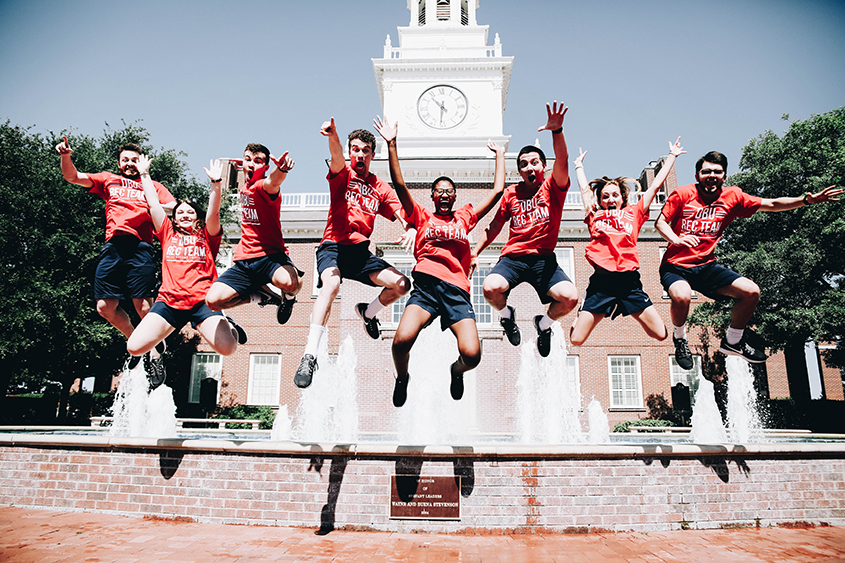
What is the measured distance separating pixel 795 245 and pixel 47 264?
89.0ft

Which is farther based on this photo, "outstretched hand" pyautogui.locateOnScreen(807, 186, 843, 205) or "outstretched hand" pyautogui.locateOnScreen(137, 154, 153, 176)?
"outstretched hand" pyautogui.locateOnScreen(137, 154, 153, 176)

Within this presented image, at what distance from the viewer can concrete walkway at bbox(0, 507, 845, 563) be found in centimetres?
473

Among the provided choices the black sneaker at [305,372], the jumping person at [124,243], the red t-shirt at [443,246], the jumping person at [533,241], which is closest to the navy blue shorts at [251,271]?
the black sneaker at [305,372]

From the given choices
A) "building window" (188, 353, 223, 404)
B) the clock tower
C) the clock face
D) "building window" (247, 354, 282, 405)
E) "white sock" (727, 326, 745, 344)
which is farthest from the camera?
the clock face

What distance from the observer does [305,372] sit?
5156 mm

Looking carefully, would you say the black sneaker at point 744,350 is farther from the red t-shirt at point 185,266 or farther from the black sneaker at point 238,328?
the red t-shirt at point 185,266

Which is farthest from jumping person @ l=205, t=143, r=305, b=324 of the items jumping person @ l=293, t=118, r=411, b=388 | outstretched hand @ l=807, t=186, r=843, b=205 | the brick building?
the brick building

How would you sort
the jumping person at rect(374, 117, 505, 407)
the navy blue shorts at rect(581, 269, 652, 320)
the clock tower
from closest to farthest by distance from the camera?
the jumping person at rect(374, 117, 505, 407) < the navy blue shorts at rect(581, 269, 652, 320) < the clock tower

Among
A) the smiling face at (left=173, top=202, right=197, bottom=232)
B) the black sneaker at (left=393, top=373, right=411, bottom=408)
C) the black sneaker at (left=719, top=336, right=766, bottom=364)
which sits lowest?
the black sneaker at (left=393, top=373, right=411, bottom=408)

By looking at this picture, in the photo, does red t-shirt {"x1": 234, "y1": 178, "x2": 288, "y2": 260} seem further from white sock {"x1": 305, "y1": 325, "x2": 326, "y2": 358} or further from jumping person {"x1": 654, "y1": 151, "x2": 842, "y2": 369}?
jumping person {"x1": 654, "y1": 151, "x2": 842, "y2": 369}

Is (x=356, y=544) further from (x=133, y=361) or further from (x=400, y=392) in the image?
(x=133, y=361)

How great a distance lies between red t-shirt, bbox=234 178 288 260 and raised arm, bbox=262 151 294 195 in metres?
0.14

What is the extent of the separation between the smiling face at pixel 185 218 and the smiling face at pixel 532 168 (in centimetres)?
416

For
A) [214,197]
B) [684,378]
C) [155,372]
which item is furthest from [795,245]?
[155,372]
